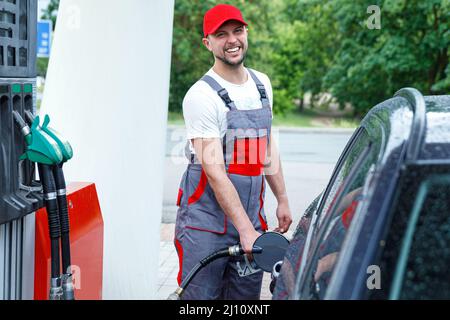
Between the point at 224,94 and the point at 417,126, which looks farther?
the point at 224,94

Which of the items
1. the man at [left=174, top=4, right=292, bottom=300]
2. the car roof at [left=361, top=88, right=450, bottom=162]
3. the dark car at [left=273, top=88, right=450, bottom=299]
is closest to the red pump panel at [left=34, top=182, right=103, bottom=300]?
the man at [left=174, top=4, right=292, bottom=300]

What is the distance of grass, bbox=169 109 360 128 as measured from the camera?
1246 inches

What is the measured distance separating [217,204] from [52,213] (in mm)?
1140

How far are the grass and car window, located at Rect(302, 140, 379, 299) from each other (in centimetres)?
2672

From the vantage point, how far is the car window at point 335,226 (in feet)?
6.91

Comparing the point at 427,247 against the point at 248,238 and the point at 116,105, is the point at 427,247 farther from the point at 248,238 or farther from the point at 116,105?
the point at 116,105

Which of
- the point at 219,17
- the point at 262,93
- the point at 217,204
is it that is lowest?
the point at 217,204

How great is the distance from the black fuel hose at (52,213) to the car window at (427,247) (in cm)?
143

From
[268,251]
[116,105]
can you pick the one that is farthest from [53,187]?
[116,105]

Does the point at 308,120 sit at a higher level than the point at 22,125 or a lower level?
lower

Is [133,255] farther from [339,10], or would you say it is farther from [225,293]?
[339,10]

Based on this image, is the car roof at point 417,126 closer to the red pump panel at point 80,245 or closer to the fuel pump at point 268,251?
the fuel pump at point 268,251

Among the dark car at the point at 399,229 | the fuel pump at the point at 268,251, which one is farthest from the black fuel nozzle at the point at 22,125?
the dark car at the point at 399,229

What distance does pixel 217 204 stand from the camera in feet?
12.8
